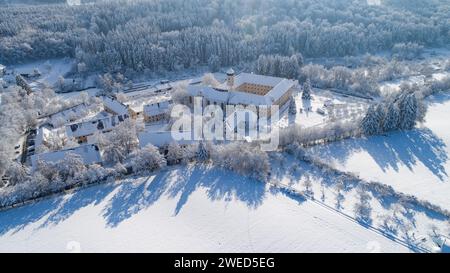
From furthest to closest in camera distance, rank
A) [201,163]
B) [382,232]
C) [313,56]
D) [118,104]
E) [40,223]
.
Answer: [313,56]
[118,104]
[201,163]
[40,223]
[382,232]

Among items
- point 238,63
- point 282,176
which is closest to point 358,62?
point 238,63

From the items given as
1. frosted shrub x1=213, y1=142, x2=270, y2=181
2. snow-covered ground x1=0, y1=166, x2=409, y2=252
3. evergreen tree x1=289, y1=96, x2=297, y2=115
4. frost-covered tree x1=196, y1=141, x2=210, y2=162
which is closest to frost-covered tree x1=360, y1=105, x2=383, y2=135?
evergreen tree x1=289, y1=96, x2=297, y2=115

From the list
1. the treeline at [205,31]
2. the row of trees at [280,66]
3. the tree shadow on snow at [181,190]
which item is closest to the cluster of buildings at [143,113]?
the tree shadow on snow at [181,190]

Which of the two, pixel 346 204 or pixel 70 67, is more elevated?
pixel 70 67

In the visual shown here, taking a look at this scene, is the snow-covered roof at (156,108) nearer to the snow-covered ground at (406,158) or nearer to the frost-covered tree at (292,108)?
the frost-covered tree at (292,108)

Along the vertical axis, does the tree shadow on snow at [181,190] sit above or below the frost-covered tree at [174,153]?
below

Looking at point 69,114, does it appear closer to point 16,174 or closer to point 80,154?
point 80,154

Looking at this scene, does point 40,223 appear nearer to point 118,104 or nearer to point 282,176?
point 118,104
